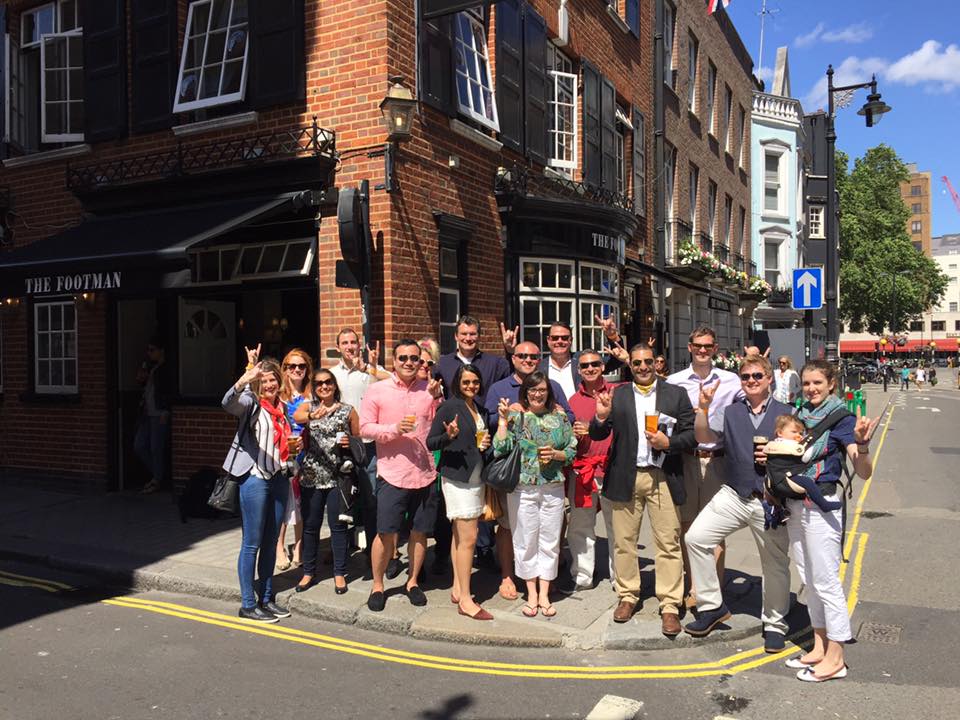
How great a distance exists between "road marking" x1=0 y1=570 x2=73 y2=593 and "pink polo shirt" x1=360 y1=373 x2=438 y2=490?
122 inches

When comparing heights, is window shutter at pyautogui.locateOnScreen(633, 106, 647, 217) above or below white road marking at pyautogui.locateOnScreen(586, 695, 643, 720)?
above

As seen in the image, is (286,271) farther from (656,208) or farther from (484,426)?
(656,208)

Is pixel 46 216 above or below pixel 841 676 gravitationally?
above

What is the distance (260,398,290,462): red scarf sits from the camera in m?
5.41

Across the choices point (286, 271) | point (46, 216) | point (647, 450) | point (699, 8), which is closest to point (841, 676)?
point (647, 450)

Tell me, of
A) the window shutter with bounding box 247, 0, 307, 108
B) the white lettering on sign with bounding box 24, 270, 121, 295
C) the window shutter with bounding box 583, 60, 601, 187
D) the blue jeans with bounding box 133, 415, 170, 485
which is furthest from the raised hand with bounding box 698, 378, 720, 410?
the window shutter with bounding box 583, 60, 601, 187

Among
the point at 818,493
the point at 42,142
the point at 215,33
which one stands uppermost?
the point at 215,33

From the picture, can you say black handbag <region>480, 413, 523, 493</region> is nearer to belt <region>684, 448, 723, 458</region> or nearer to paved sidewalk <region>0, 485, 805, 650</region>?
paved sidewalk <region>0, 485, 805, 650</region>

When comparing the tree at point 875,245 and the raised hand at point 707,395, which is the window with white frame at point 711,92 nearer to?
the raised hand at point 707,395

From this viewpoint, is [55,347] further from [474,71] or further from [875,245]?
[875,245]

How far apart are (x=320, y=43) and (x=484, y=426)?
17.2 ft

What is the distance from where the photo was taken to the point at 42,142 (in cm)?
1055

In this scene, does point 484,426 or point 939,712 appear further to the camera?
point 484,426

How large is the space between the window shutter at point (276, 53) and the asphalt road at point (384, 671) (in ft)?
18.4
